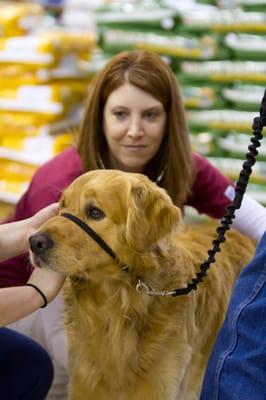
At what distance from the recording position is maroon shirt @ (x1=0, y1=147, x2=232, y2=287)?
6.18 ft

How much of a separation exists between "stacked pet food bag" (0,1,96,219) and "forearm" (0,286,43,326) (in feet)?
6.95

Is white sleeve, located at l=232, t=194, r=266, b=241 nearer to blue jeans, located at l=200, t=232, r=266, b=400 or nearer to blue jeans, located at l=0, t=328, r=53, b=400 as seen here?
blue jeans, located at l=200, t=232, r=266, b=400

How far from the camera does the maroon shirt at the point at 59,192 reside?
1883 mm

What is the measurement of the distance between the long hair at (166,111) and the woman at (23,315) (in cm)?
43

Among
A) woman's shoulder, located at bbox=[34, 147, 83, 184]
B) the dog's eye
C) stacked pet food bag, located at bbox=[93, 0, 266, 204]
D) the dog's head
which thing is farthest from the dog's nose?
stacked pet food bag, located at bbox=[93, 0, 266, 204]

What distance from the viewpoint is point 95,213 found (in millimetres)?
1348

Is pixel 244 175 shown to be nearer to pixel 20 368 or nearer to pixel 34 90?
pixel 20 368

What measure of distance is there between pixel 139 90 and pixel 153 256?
653 mm

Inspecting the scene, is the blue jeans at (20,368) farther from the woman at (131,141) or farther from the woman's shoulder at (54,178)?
the woman's shoulder at (54,178)

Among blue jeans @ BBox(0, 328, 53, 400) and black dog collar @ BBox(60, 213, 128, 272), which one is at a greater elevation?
black dog collar @ BBox(60, 213, 128, 272)

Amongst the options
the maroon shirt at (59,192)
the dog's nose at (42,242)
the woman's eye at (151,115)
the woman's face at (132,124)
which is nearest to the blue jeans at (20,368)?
the maroon shirt at (59,192)

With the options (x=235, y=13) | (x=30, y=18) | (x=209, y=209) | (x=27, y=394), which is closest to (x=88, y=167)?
(x=209, y=209)

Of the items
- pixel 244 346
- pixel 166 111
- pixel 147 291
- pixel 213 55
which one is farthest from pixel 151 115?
pixel 213 55

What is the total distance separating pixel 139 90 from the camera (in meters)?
1.86
